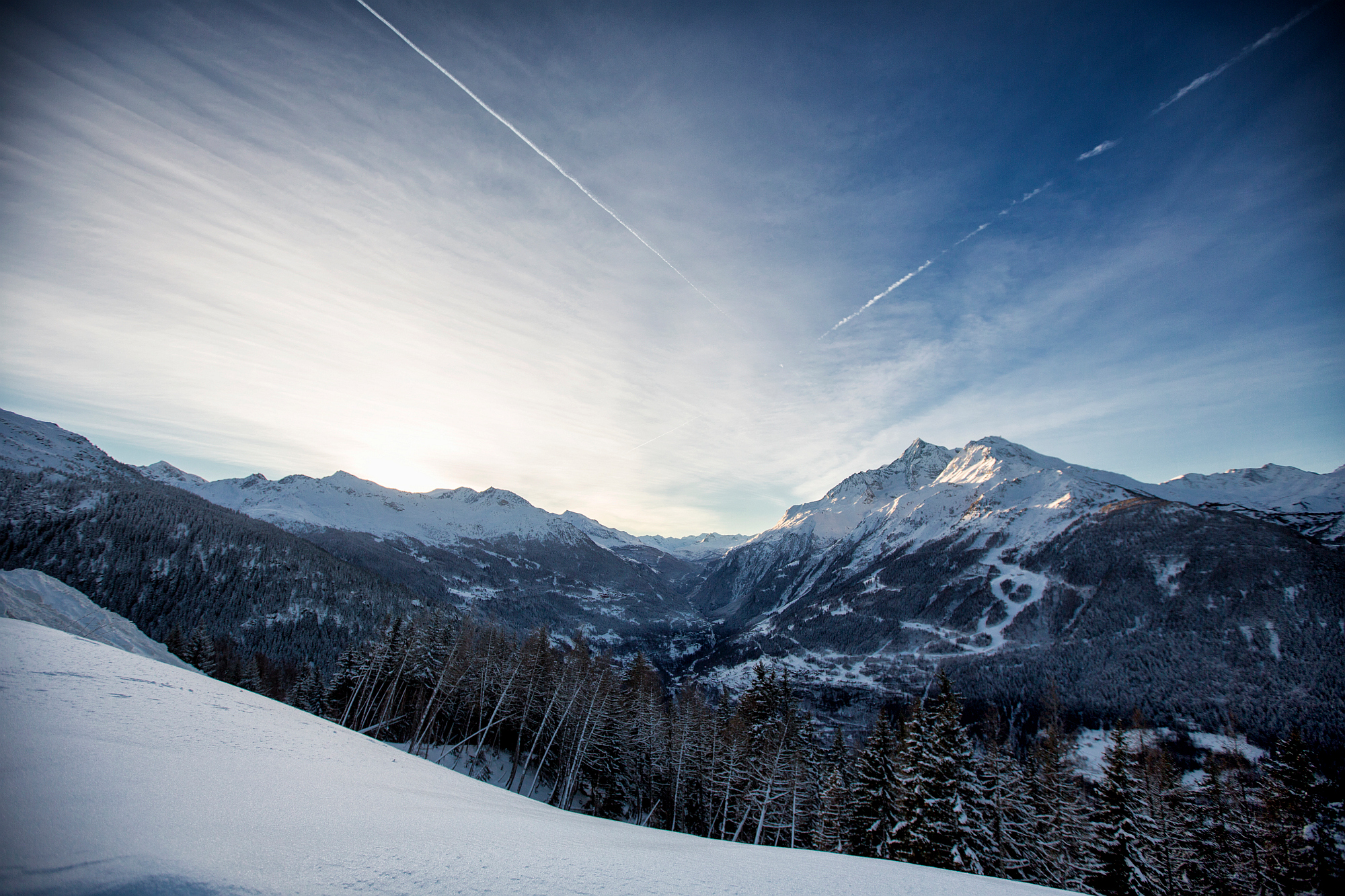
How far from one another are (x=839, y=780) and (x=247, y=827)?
28.9 metres

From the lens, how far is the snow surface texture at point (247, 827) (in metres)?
4.07

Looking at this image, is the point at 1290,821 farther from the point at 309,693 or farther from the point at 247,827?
the point at 309,693

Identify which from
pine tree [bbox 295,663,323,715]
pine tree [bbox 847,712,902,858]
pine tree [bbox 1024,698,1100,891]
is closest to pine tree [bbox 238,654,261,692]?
pine tree [bbox 295,663,323,715]

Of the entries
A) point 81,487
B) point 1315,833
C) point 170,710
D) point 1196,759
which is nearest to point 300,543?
point 81,487

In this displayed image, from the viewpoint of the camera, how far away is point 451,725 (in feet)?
141

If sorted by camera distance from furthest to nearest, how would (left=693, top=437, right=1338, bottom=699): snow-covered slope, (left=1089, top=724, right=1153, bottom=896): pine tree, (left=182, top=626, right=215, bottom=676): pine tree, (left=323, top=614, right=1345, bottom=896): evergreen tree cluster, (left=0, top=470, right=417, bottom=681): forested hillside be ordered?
1. (left=693, top=437, right=1338, bottom=699): snow-covered slope
2. (left=0, top=470, right=417, bottom=681): forested hillside
3. (left=182, top=626, right=215, bottom=676): pine tree
4. (left=323, top=614, right=1345, bottom=896): evergreen tree cluster
5. (left=1089, top=724, right=1153, bottom=896): pine tree

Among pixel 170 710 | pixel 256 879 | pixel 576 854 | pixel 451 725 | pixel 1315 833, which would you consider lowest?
pixel 451 725

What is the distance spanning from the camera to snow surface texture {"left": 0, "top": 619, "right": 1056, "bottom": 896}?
13.4 feet

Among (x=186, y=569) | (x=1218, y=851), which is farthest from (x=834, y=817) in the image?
(x=186, y=569)

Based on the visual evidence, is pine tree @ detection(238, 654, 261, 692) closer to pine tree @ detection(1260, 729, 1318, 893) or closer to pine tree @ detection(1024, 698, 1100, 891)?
pine tree @ detection(1024, 698, 1100, 891)

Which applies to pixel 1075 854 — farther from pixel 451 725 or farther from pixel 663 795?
pixel 451 725

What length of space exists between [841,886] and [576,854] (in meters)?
4.19

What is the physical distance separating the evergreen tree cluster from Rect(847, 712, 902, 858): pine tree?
0.10 meters

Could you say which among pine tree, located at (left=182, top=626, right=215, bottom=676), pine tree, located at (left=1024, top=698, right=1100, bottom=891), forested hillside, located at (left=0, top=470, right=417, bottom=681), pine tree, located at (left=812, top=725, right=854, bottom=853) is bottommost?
forested hillside, located at (left=0, top=470, right=417, bottom=681)
